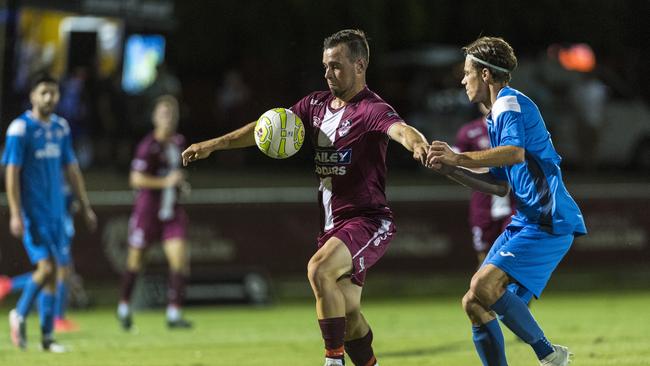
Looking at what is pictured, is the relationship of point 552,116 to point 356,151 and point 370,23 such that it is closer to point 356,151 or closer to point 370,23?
point 370,23

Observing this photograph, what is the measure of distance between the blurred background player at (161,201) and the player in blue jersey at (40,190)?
2422 millimetres

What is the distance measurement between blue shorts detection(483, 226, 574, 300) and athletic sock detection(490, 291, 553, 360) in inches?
5.4

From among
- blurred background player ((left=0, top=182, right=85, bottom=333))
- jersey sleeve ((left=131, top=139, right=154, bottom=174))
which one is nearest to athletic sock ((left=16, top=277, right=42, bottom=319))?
blurred background player ((left=0, top=182, right=85, bottom=333))

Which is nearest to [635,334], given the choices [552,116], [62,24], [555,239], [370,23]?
[555,239]

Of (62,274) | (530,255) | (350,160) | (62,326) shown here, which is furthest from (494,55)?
(62,326)

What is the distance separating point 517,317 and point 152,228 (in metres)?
7.61

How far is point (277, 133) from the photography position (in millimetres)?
8648

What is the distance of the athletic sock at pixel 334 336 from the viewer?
8.19 m

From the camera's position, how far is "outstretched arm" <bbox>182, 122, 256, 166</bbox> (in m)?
8.60

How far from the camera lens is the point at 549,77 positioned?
1038 inches

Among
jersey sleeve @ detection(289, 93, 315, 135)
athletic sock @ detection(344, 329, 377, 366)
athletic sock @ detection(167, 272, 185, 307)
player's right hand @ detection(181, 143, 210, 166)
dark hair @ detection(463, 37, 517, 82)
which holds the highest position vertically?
dark hair @ detection(463, 37, 517, 82)

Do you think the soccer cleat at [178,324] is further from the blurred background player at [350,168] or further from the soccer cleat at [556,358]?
the soccer cleat at [556,358]

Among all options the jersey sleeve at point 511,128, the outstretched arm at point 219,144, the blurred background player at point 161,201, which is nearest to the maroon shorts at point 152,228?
the blurred background player at point 161,201

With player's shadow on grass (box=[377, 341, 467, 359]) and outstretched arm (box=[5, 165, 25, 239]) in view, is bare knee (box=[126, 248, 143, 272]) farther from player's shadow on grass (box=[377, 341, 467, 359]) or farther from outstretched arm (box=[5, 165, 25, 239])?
player's shadow on grass (box=[377, 341, 467, 359])
